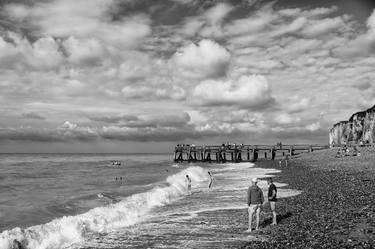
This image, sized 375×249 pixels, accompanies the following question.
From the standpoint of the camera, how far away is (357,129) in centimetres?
10456

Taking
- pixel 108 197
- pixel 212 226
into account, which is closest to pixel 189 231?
pixel 212 226

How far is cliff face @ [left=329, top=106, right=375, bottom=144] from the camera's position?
9169 cm

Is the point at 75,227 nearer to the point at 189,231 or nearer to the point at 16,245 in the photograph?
the point at 16,245

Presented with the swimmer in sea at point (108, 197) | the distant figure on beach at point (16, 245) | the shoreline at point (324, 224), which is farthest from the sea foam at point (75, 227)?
the shoreline at point (324, 224)

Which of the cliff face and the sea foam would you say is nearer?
the sea foam

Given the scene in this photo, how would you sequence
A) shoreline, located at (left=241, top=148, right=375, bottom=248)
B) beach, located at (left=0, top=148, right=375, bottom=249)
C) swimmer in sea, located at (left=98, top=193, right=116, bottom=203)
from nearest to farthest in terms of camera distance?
shoreline, located at (left=241, top=148, right=375, bottom=248) → beach, located at (left=0, top=148, right=375, bottom=249) → swimmer in sea, located at (left=98, top=193, right=116, bottom=203)

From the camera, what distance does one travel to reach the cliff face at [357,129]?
91.7 metres

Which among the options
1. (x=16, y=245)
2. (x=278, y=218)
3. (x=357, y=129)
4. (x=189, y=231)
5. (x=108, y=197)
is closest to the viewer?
(x=16, y=245)

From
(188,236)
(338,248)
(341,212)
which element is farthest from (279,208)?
(338,248)

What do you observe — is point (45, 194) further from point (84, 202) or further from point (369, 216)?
point (369, 216)

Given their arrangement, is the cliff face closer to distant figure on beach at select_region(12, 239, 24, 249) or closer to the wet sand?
the wet sand

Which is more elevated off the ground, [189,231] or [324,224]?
[324,224]

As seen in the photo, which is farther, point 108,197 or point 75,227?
point 108,197

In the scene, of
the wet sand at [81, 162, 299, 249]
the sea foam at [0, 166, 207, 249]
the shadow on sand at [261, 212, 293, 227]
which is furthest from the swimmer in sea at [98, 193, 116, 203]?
the shadow on sand at [261, 212, 293, 227]
